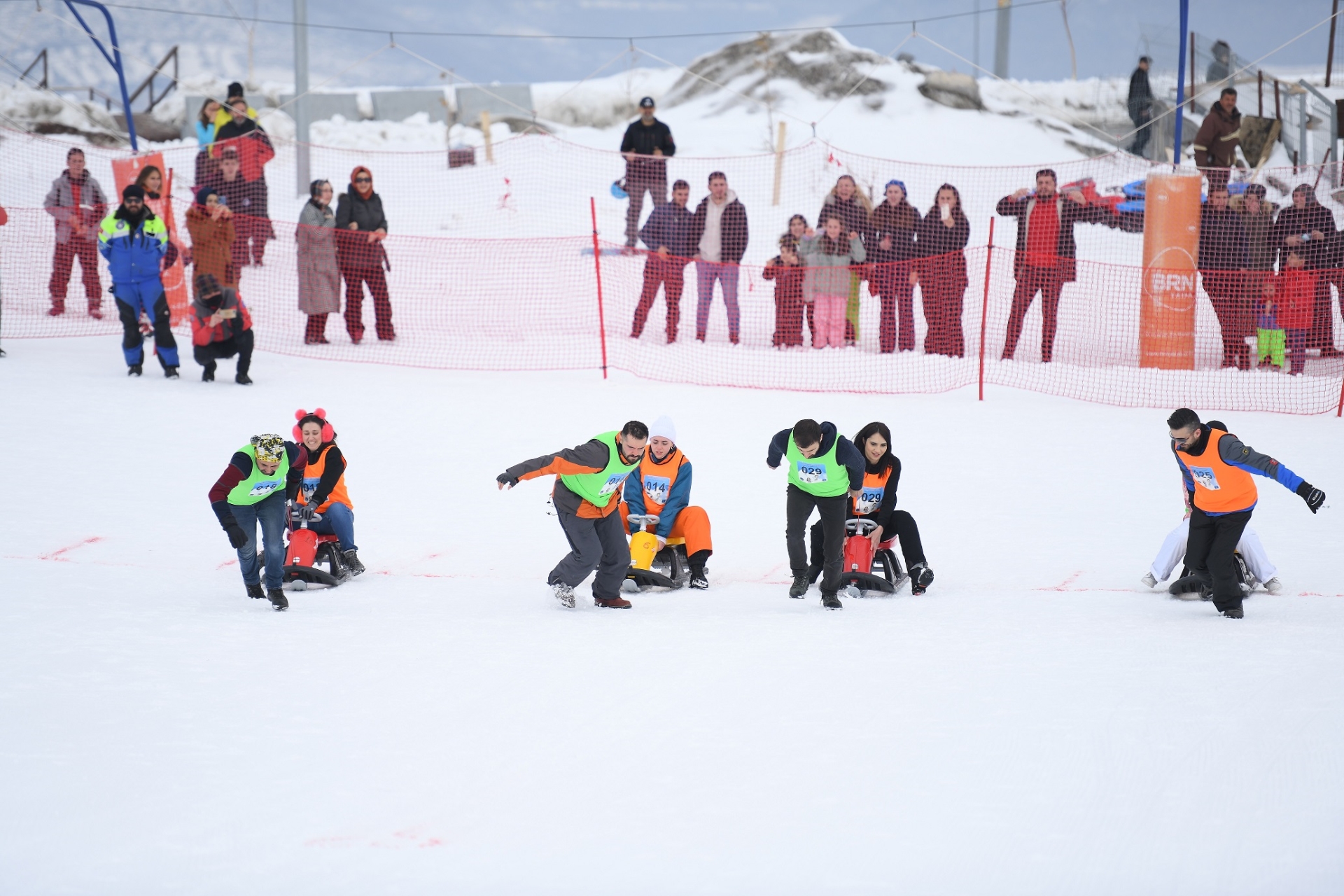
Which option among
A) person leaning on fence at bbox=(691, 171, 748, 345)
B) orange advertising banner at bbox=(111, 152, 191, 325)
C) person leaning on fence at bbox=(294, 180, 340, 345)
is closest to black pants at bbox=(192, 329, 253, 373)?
person leaning on fence at bbox=(294, 180, 340, 345)

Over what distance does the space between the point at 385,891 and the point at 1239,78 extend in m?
22.5

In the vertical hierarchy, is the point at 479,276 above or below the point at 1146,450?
above

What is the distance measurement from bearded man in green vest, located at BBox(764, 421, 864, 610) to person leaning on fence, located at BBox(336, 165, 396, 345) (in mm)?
7868

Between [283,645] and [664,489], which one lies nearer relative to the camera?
[283,645]

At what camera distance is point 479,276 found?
1753 centimetres

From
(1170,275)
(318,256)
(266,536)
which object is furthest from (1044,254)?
(266,536)

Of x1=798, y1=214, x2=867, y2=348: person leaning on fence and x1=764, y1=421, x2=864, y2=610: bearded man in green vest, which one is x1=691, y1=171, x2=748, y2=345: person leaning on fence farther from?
x1=764, y1=421, x2=864, y2=610: bearded man in green vest

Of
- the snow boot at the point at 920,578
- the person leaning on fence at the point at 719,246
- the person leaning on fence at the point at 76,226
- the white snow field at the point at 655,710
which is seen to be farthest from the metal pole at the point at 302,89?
the snow boot at the point at 920,578

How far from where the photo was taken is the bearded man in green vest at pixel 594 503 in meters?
6.87

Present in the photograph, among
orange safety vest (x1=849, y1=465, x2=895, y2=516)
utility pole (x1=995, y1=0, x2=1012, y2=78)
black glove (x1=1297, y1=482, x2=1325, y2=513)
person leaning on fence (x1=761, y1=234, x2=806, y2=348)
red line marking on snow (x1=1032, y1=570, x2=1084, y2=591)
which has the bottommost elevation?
red line marking on snow (x1=1032, y1=570, x2=1084, y2=591)

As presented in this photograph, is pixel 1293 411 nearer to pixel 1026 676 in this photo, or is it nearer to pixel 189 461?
pixel 1026 676

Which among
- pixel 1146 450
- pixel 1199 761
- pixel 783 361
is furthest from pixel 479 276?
pixel 1199 761

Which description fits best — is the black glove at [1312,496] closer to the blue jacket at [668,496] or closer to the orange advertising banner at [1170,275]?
the blue jacket at [668,496]

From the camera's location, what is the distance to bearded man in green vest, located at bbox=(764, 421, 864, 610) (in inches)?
275
